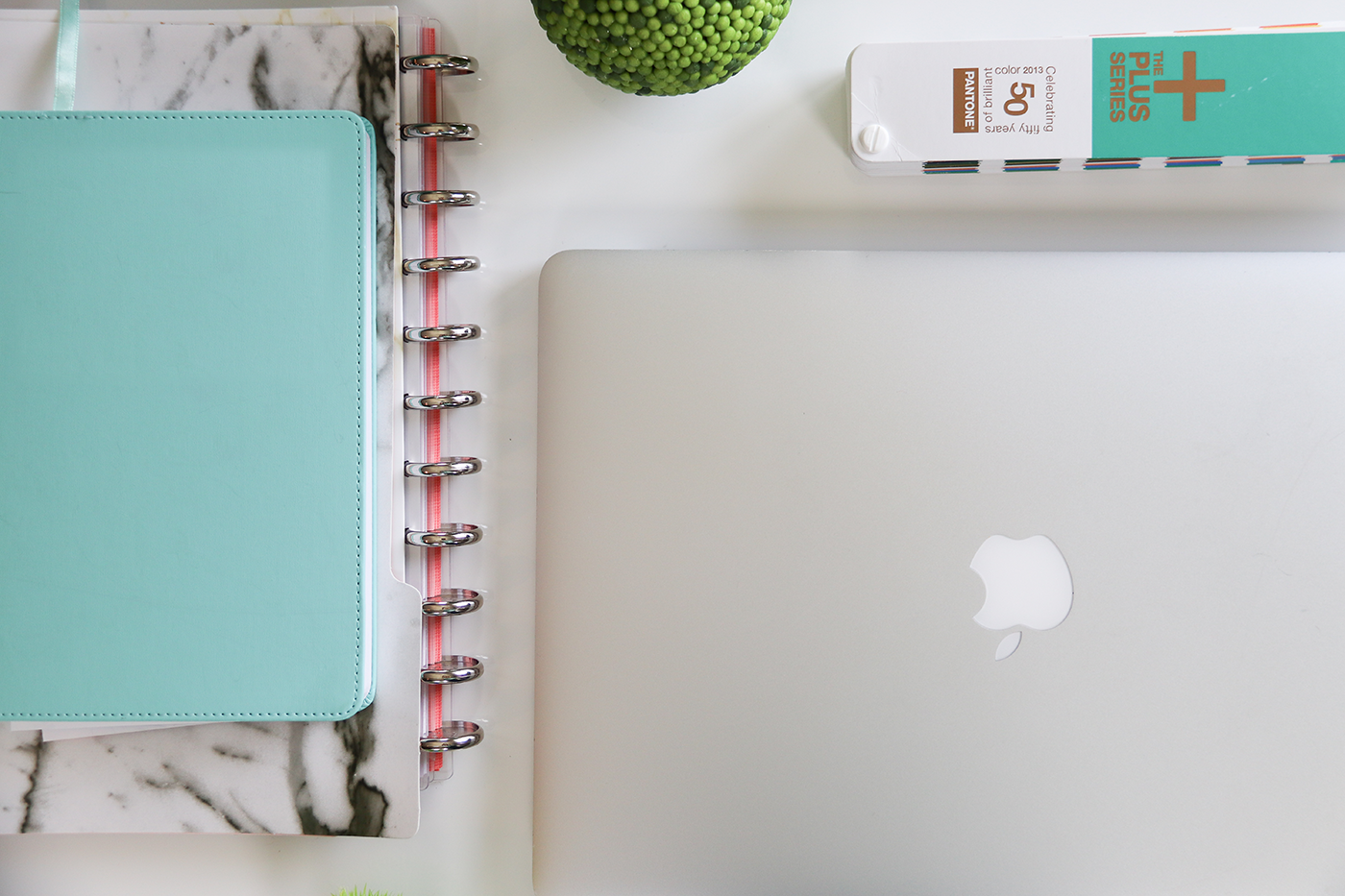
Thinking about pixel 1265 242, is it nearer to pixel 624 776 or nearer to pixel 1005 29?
pixel 1005 29

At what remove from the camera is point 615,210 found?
78 centimetres

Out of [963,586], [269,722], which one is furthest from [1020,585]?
[269,722]

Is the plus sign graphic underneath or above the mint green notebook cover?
above

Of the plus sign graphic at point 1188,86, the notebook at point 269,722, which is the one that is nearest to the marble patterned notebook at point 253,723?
the notebook at point 269,722

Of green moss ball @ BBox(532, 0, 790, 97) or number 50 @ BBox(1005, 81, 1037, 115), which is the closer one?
green moss ball @ BBox(532, 0, 790, 97)

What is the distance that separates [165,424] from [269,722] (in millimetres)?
276

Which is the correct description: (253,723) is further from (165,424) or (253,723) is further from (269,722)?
(165,424)

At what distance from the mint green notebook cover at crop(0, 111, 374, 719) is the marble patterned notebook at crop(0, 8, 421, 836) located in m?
0.05

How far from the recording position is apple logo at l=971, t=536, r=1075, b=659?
2.21 feet

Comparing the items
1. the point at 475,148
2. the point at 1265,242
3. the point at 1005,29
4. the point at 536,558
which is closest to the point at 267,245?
the point at 475,148

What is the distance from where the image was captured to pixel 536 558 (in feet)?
2.36

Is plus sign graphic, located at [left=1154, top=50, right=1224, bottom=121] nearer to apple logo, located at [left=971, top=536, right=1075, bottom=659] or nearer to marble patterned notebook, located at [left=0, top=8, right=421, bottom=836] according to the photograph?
apple logo, located at [left=971, top=536, right=1075, bottom=659]

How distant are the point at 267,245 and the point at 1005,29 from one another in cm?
69

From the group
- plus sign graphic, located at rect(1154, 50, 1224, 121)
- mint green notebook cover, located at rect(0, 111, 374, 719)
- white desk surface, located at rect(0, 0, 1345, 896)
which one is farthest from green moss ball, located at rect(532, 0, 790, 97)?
plus sign graphic, located at rect(1154, 50, 1224, 121)
